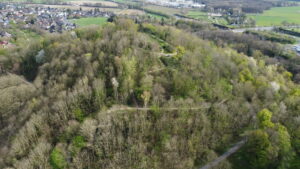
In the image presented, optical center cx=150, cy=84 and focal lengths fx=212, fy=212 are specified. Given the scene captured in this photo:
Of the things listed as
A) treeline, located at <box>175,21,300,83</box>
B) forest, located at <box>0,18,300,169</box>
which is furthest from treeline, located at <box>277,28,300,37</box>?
forest, located at <box>0,18,300,169</box>

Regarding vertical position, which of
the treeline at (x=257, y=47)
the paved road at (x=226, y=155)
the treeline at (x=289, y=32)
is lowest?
the paved road at (x=226, y=155)

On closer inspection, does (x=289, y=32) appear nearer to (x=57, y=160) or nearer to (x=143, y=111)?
(x=143, y=111)

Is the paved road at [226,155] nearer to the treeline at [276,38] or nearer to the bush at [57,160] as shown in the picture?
the bush at [57,160]

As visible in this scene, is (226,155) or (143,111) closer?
(226,155)

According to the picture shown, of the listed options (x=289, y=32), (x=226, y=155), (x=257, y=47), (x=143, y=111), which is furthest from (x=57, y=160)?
(x=289, y=32)

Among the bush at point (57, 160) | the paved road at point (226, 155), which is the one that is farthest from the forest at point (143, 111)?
the paved road at point (226, 155)

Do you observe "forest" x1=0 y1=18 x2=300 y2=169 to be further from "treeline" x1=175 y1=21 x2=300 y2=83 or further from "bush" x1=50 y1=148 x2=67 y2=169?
"treeline" x1=175 y1=21 x2=300 y2=83

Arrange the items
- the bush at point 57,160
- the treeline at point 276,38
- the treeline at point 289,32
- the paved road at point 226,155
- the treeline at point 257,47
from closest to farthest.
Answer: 1. the bush at point 57,160
2. the paved road at point 226,155
3. the treeline at point 257,47
4. the treeline at point 276,38
5. the treeline at point 289,32

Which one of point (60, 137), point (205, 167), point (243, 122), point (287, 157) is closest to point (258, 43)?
point (243, 122)
